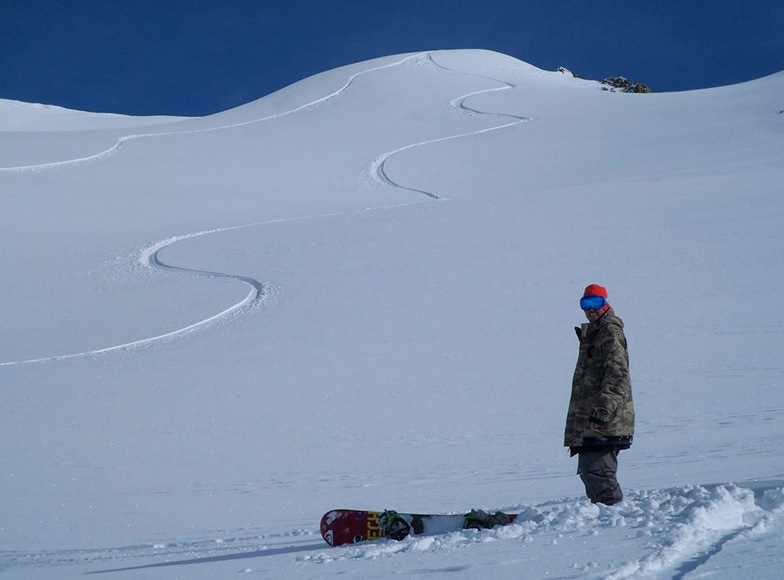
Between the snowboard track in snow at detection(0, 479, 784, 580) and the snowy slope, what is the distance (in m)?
0.02

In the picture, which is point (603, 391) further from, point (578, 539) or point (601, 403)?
point (578, 539)

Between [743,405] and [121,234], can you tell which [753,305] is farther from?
[121,234]

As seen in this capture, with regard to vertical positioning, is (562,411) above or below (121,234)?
below

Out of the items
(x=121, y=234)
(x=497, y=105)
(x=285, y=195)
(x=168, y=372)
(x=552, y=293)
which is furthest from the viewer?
(x=497, y=105)

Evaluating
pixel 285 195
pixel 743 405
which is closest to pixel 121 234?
pixel 285 195

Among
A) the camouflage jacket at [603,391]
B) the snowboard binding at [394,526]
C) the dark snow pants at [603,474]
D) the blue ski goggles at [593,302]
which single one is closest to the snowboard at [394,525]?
the snowboard binding at [394,526]

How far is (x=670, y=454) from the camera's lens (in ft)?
18.6

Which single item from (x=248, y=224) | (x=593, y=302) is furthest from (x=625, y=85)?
(x=593, y=302)

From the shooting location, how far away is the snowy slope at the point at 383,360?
4.15 meters

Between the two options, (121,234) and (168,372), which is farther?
(121,234)

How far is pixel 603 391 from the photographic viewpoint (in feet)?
13.6

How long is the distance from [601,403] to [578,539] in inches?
28.3

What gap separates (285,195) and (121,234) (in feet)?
16.1

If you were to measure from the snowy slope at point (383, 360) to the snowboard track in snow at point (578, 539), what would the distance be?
0.02 meters
